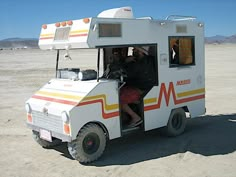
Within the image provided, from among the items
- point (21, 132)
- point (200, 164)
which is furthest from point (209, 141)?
point (21, 132)

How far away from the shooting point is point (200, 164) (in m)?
6.82

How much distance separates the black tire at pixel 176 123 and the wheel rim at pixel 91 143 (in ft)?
7.03

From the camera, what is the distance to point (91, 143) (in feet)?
23.5

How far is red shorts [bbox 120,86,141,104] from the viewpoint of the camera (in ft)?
25.5

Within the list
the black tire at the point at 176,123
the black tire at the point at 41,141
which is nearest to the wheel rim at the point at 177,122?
the black tire at the point at 176,123

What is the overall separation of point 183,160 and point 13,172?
10.5ft

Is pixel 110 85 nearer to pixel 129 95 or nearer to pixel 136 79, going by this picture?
pixel 129 95

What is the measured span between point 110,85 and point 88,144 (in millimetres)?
1215

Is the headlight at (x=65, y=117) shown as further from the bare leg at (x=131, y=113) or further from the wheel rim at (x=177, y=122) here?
the wheel rim at (x=177, y=122)

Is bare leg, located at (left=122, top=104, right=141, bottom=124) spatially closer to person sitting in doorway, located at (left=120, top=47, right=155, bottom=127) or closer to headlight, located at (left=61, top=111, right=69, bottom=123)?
person sitting in doorway, located at (left=120, top=47, right=155, bottom=127)

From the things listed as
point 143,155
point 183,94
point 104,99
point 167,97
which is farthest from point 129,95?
point 183,94

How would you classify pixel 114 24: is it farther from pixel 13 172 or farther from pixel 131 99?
pixel 13 172

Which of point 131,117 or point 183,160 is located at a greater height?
point 131,117

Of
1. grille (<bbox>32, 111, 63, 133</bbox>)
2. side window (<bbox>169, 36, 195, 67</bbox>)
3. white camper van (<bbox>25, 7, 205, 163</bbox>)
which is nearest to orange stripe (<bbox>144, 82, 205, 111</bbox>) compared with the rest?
white camper van (<bbox>25, 7, 205, 163</bbox>)
